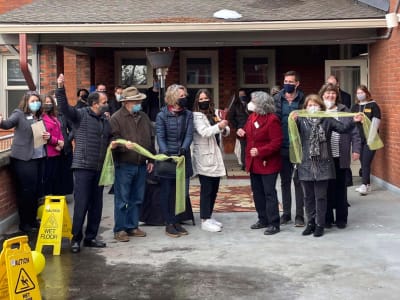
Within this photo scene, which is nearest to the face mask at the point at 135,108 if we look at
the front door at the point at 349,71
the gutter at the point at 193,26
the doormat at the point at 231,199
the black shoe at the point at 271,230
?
the black shoe at the point at 271,230

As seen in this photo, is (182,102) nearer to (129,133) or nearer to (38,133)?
(129,133)

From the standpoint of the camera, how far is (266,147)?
750 centimetres

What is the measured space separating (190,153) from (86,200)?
1431mm

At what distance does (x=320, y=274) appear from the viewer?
599 cm

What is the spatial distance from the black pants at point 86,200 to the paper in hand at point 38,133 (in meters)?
1.28

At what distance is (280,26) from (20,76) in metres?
6.58

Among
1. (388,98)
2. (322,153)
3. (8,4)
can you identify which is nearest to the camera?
(322,153)

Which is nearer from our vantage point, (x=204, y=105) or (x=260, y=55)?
(x=204, y=105)

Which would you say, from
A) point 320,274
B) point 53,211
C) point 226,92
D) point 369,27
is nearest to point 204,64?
point 226,92

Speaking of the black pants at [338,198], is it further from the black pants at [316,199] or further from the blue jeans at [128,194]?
the blue jeans at [128,194]

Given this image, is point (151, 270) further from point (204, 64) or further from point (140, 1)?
point (204, 64)

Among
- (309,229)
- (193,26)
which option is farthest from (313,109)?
(193,26)

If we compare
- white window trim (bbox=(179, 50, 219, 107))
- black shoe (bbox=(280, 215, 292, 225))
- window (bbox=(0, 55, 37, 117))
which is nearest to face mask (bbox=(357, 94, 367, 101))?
black shoe (bbox=(280, 215, 292, 225))

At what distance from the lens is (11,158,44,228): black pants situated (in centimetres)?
794
